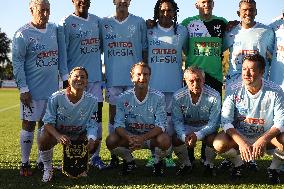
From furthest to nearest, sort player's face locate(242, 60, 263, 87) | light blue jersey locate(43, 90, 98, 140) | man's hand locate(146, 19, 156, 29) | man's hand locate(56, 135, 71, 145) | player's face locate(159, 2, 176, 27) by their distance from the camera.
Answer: man's hand locate(146, 19, 156, 29) < player's face locate(159, 2, 176, 27) < light blue jersey locate(43, 90, 98, 140) < man's hand locate(56, 135, 71, 145) < player's face locate(242, 60, 263, 87)

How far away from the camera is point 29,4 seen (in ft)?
18.7

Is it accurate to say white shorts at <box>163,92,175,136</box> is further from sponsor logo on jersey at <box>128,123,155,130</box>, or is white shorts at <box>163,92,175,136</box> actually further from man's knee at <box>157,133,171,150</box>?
man's knee at <box>157,133,171,150</box>

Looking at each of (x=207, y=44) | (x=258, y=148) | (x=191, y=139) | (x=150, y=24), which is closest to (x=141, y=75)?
(x=191, y=139)

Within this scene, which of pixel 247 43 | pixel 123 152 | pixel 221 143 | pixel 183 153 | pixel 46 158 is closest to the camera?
pixel 221 143

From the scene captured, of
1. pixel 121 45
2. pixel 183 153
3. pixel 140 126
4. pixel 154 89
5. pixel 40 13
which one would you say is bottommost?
pixel 183 153

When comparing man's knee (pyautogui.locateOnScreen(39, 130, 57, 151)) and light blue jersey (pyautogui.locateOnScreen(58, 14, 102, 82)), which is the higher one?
light blue jersey (pyautogui.locateOnScreen(58, 14, 102, 82))

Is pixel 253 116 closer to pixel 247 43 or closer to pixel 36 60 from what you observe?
pixel 247 43

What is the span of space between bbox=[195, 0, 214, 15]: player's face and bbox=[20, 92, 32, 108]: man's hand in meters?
2.59

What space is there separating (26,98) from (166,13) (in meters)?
2.16

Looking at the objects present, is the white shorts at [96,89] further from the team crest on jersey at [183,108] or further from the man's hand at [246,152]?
the man's hand at [246,152]

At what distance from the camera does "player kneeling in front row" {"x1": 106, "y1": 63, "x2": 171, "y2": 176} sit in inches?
213

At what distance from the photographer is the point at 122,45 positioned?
20.6 feet

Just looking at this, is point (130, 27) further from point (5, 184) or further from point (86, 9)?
point (5, 184)

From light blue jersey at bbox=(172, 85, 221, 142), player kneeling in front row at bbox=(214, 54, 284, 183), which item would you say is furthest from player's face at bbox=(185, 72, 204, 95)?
player kneeling in front row at bbox=(214, 54, 284, 183)
